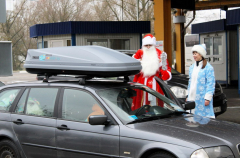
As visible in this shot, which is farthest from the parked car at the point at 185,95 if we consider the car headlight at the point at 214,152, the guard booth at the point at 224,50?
the guard booth at the point at 224,50

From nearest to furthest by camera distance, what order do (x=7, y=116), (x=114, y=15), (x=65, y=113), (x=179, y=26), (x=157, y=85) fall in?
1. (x=65, y=113)
2. (x=7, y=116)
3. (x=157, y=85)
4. (x=179, y=26)
5. (x=114, y=15)

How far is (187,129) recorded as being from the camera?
4387 millimetres

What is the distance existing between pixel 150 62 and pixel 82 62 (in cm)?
204

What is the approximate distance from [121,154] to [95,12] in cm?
4461

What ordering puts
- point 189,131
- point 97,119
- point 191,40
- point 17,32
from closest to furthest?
point 189,131
point 97,119
point 191,40
point 17,32

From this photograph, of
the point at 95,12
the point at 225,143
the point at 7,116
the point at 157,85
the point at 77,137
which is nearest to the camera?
the point at 225,143

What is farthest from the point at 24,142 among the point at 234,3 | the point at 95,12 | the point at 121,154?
the point at 95,12

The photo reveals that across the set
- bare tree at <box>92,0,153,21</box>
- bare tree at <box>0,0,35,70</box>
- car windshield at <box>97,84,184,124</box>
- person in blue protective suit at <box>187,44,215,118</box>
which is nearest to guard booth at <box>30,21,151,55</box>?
person in blue protective suit at <box>187,44,215,118</box>

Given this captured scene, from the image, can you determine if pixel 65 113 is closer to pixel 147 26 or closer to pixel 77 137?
pixel 77 137

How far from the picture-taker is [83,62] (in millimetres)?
5066

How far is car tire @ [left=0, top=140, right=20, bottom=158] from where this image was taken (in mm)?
5367

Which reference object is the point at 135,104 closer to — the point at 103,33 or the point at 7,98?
the point at 7,98

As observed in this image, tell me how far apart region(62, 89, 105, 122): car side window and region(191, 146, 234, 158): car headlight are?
1332 millimetres

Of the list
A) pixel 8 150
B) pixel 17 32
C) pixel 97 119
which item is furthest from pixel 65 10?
pixel 97 119
